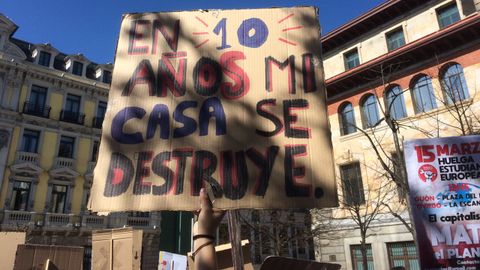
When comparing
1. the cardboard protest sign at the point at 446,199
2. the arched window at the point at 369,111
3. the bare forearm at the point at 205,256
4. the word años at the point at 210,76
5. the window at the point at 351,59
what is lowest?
the bare forearm at the point at 205,256

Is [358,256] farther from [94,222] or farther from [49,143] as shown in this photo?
[49,143]

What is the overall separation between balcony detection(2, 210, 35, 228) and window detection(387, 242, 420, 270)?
2026 centimetres

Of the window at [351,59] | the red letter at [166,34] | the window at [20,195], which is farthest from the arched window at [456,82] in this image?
the window at [20,195]

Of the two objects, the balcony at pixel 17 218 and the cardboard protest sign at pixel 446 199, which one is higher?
the balcony at pixel 17 218

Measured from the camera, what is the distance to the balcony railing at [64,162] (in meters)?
26.4

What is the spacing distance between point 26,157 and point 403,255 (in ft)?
75.4

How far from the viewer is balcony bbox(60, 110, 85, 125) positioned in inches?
1083

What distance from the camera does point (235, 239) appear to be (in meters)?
2.42

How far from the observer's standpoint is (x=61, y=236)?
24859mm

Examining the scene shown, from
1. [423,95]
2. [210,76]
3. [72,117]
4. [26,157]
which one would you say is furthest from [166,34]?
[72,117]

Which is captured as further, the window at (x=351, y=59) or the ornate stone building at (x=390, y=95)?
the window at (x=351, y=59)

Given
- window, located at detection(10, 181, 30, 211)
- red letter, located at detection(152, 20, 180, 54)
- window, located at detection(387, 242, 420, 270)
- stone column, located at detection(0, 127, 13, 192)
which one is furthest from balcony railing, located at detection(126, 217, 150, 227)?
red letter, located at detection(152, 20, 180, 54)

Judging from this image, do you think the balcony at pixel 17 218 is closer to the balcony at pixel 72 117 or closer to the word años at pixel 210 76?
the balcony at pixel 72 117

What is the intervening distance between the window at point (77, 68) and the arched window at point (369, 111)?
21240 millimetres
